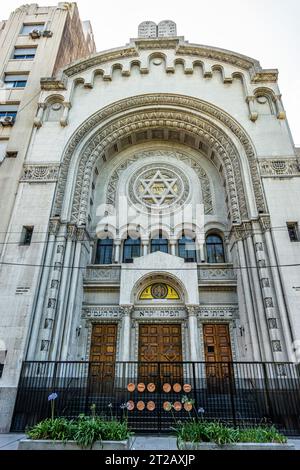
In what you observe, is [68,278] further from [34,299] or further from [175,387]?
[175,387]

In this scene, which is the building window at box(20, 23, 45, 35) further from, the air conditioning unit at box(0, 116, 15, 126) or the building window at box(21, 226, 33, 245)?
the building window at box(21, 226, 33, 245)

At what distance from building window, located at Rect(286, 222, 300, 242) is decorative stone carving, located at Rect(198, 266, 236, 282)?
342cm

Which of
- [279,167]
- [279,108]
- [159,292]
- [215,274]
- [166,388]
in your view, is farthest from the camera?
[279,108]

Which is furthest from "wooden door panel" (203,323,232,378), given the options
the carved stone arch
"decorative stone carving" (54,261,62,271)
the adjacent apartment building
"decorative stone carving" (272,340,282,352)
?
"decorative stone carving" (54,261,62,271)

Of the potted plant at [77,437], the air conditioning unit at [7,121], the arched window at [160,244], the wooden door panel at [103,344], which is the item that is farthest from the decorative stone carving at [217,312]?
the air conditioning unit at [7,121]

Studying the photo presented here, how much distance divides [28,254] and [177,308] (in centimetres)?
795

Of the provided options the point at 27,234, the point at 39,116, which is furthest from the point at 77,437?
the point at 39,116

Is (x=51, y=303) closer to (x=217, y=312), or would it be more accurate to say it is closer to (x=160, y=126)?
(x=217, y=312)

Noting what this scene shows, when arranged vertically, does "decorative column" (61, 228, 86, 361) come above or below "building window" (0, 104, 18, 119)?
below

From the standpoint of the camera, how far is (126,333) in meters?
13.4

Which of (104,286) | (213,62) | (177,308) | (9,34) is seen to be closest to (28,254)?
(104,286)

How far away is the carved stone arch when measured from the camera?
15391mm

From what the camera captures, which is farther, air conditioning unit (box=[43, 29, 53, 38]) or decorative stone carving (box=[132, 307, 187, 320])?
air conditioning unit (box=[43, 29, 53, 38])

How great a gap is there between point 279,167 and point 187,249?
6869mm
